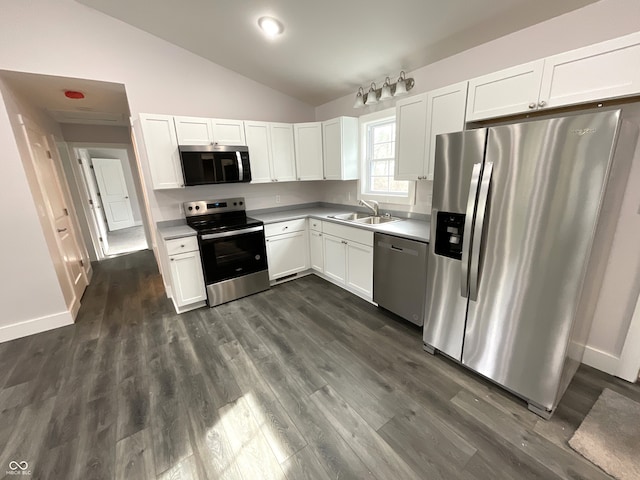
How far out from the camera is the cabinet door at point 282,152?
357 centimetres

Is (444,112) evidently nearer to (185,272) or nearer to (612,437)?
(612,437)

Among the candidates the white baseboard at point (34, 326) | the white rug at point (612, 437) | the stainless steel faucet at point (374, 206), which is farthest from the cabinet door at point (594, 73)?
the white baseboard at point (34, 326)

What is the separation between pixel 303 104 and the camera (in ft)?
13.5

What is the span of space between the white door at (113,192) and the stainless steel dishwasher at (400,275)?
841 centimetres

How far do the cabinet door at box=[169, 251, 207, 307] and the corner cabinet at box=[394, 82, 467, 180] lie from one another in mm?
2447

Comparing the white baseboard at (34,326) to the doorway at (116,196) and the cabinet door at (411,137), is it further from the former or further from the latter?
the cabinet door at (411,137)

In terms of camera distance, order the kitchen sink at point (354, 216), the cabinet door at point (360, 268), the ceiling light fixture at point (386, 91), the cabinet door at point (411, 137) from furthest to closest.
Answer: the kitchen sink at point (354, 216), the cabinet door at point (360, 268), the ceiling light fixture at point (386, 91), the cabinet door at point (411, 137)

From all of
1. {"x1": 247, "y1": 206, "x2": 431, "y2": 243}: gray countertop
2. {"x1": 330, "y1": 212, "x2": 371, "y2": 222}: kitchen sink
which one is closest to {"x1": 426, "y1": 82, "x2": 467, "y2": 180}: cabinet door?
{"x1": 247, "y1": 206, "x2": 431, "y2": 243}: gray countertop

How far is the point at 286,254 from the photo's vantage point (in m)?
3.59

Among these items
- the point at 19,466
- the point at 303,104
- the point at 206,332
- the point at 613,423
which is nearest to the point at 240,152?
the point at 303,104

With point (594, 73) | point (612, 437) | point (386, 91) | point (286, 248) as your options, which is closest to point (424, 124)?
point (386, 91)

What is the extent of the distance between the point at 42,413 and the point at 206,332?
1.17m

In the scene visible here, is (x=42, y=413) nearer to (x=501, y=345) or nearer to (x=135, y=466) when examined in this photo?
(x=135, y=466)

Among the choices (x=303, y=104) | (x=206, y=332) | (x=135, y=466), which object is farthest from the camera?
(x=303, y=104)
